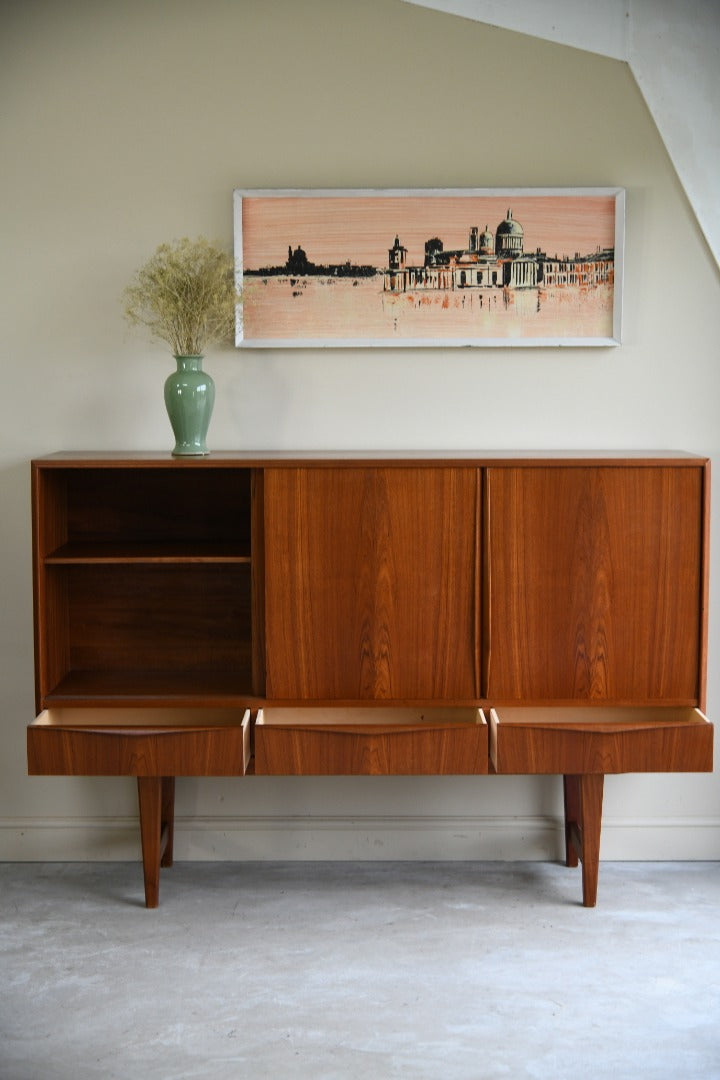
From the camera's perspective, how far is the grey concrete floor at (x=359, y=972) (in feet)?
7.84

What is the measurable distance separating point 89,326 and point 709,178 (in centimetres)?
186

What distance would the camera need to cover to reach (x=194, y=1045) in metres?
2.43

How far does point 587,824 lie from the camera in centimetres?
304

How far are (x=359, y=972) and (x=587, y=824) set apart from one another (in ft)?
2.39

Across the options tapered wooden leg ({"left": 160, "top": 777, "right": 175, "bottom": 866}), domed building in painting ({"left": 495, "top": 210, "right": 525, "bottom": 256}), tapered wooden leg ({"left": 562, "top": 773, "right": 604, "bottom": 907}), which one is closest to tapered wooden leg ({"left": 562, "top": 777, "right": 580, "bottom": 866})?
tapered wooden leg ({"left": 562, "top": 773, "right": 604, "bottom": 907})

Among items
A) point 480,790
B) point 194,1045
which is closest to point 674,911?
point 480,790

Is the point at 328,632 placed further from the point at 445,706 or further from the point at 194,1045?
the point at 194,1045

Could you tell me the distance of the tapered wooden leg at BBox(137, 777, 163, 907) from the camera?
303 cm

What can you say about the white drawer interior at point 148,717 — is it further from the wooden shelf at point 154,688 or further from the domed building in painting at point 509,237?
the domed building in painting at point 509,237

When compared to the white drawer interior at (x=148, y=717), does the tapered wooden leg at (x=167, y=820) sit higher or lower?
lower

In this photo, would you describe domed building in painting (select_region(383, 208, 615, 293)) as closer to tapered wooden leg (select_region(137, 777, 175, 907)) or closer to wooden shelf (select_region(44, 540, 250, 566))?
wooden shelf (select_region(44, 540, 250, 566))

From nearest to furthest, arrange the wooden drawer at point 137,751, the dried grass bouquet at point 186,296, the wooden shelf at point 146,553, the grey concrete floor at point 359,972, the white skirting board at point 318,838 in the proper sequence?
the grey concrete floor at point 359,972
the wooden drawer at point 137,751
the wooden shelf at point 146,553
the dried grass bouquet at point 186,296
the white skirting board at point 318,838

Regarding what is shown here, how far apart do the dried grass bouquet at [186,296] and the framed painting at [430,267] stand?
3.2 inches

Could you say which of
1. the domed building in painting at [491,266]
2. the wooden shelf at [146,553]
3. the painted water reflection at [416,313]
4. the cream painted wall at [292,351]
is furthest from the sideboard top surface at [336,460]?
the domed building in painting at [491,266]
